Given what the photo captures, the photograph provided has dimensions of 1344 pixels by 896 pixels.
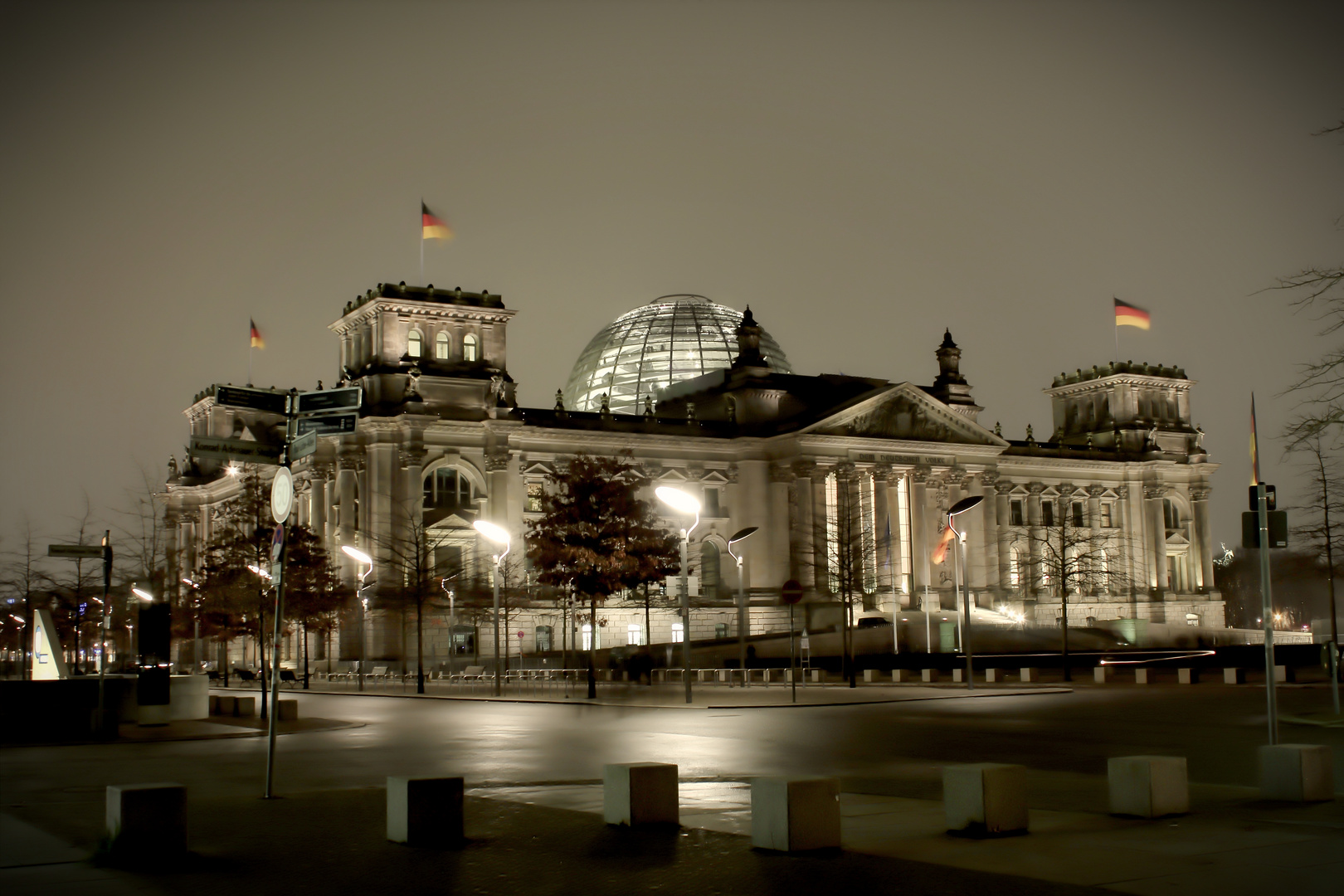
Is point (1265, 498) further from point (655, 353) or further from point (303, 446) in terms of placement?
point (655, 353)

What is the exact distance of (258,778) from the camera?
2186 centimetres

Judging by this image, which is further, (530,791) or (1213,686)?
(1213,686)

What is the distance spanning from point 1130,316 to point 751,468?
2908 centimetres

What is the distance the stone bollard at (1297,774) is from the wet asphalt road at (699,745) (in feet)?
8.96

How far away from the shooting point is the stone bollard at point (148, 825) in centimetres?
1362

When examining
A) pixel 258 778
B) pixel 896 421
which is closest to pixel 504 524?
pixel 896 421

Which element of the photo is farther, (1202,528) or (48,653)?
(1202,528)

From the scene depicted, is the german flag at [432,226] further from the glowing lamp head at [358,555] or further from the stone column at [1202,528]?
the stone column at [1202,528]

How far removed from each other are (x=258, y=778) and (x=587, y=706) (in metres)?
22.8

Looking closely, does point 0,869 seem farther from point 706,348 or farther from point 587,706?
point 706,348

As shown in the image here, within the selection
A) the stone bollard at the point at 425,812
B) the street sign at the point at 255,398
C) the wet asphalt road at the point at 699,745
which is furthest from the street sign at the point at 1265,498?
the street sign at the point at 255,398

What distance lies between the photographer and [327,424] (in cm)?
1956

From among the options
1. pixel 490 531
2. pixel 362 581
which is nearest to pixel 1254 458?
pixel 490 531

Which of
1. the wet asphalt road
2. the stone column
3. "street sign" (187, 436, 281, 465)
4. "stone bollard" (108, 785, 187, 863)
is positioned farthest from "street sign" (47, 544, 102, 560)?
the stone column
